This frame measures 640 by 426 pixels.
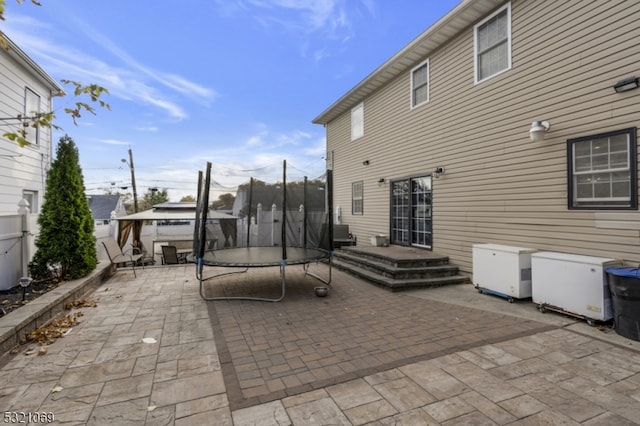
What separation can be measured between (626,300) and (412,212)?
4519 mm

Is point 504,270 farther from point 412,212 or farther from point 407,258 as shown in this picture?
point 412,212

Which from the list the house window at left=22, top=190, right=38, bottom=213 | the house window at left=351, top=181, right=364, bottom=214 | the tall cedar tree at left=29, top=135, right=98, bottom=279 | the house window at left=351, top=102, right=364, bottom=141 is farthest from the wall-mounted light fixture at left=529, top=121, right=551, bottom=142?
the house window at left=22, top=190, right=38, bottom=213

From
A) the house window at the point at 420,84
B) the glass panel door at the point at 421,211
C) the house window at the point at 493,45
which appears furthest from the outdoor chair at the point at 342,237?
the house window at the point at 493,45

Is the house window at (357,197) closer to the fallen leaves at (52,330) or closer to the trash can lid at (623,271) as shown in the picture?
the trash can lid at (623,271)

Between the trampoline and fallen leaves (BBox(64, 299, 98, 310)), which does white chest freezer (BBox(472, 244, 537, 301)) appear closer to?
the trampoline

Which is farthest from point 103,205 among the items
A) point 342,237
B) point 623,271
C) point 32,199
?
point 623,271

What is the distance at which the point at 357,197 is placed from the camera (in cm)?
1011

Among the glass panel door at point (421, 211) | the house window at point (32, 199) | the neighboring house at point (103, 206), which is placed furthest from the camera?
the neighboring house at point (103, 206)

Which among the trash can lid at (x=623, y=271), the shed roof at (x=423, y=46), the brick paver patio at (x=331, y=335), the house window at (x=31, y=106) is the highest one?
the shed roof at (x=423, y=46)

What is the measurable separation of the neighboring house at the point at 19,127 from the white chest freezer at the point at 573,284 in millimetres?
9257

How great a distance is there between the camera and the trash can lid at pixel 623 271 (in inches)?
127

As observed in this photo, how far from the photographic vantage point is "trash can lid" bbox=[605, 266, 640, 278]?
3215 millimetres

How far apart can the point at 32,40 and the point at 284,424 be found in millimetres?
7582

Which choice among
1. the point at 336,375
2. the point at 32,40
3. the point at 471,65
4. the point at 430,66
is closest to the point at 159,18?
the point at 32,40
